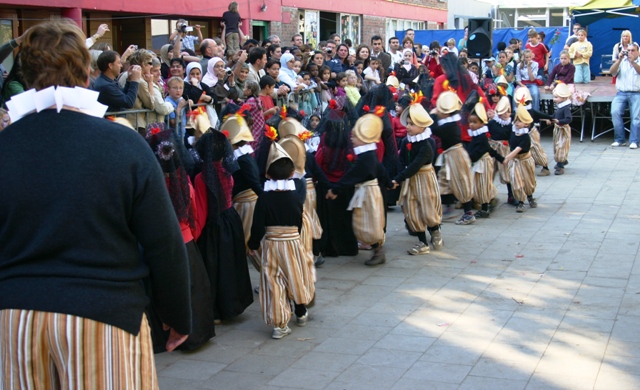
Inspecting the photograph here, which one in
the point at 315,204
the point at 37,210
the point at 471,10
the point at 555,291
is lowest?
the point at 555,291

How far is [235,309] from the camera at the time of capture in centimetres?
649

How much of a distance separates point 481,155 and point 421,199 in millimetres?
1986

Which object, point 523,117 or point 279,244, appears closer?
point 279,244

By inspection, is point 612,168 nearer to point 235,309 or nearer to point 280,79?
point 280,79

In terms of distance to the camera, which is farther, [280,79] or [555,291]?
[280,79]

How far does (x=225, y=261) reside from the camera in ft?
21.0

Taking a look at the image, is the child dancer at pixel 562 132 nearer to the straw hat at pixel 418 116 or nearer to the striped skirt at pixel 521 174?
the striped skirt at pixel 521 174

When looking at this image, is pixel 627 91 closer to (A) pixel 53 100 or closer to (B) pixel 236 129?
(B) pixel 236 129

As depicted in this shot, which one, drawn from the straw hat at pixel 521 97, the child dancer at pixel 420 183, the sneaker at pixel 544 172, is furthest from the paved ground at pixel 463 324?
the sneaker at pixel 544 172

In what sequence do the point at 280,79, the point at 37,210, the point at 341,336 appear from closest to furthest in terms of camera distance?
the point at 37,210, the point at 341,336, the point at 280,79

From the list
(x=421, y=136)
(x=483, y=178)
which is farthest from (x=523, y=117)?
(x=421, y=136)

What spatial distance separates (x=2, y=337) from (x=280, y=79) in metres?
8.87

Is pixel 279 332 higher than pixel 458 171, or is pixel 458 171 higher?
pixel 458 171

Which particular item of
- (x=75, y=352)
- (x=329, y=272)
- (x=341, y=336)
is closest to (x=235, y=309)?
(x=341, y=336)
